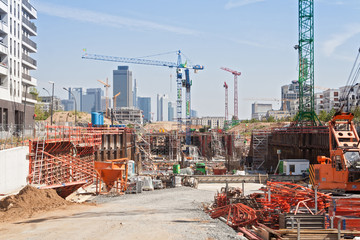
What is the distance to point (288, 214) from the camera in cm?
1446

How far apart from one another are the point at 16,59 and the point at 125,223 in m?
37.3

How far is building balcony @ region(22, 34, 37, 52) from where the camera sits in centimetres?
5010

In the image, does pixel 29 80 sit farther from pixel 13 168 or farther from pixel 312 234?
pixel 312 234

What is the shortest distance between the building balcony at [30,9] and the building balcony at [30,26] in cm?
128

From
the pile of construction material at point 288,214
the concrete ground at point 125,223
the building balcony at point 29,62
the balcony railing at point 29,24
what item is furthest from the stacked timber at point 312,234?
the balcony railing at point 29,24

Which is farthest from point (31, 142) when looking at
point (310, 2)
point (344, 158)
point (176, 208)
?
point (310, 2)

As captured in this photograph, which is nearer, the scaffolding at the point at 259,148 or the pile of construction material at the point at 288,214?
the pile of construction material at the point at 288,214

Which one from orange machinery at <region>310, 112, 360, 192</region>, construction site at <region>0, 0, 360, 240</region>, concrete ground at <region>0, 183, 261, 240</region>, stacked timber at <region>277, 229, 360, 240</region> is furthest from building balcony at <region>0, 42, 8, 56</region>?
stacked timber at <region>277, 229, 360, 240</region>

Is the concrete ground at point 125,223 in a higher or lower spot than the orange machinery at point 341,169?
lower

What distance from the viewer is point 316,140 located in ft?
133

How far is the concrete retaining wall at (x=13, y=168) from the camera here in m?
21.8

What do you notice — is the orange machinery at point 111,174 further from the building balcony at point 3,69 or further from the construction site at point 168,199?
the building balcony at point 3,69

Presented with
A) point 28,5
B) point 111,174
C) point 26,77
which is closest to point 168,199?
point 111,174

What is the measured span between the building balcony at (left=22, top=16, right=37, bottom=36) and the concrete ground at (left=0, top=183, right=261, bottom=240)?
121 feet
